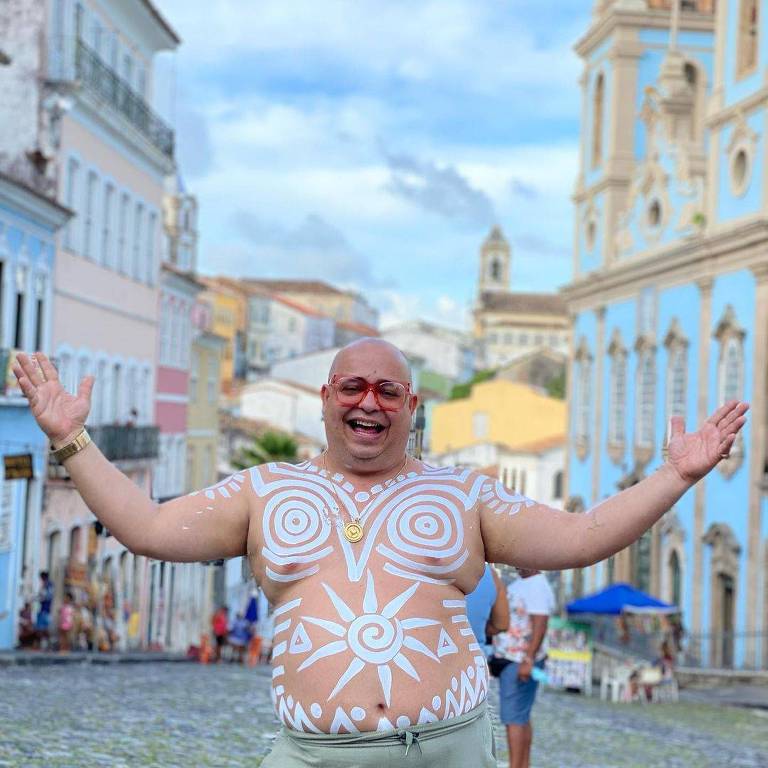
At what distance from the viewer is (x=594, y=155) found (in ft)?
156

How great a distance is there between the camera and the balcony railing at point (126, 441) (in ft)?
93.0

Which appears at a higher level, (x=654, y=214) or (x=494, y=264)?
(x=494, y=264)

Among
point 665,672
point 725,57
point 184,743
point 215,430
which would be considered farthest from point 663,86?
point 184,743

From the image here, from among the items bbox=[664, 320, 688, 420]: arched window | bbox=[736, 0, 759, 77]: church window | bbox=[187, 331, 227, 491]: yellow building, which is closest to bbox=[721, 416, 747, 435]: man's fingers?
bbox=[736, 0, 759, 77]: church window

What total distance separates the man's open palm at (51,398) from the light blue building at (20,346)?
1676 cm

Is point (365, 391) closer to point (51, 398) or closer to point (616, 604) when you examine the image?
point (51, 398)

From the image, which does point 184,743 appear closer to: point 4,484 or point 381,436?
point 381,436

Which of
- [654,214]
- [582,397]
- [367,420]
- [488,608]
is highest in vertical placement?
[654,214]

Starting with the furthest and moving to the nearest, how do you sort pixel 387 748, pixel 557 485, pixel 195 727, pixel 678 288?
pixel 557 485
pixel 678 288
pixel 195 727
pixel 387 748

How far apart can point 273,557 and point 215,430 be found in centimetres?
4313

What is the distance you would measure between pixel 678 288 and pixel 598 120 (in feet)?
32.9

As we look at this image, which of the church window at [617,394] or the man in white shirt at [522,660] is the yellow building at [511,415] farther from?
the man in white shirt at [522,660]

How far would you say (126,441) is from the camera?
99.0ft

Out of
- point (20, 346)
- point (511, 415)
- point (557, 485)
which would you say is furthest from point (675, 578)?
point (511, 415)
